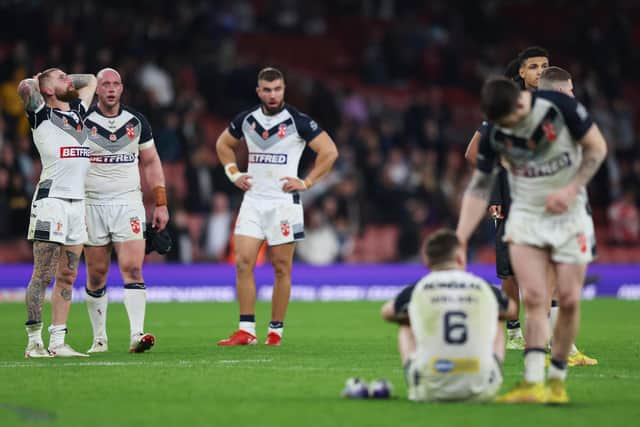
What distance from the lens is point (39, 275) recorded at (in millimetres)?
11070

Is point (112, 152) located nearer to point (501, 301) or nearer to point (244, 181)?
point (244, 181)

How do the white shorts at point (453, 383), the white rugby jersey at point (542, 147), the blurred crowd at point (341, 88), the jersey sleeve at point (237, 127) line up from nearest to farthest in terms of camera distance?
the white shorts at point (453, 383), the white rugby jersey at point (542, 147), the jersey sleeve at point (237, 127), the blurred crowd at point (341, 88)

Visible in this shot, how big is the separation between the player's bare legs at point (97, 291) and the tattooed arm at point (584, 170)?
5.17 meters

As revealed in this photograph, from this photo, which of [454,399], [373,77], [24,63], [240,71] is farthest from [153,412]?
[373,77]

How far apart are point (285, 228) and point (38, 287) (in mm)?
2822

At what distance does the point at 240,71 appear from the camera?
83.6ft

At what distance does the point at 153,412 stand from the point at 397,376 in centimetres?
248

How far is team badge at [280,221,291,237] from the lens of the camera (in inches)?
506

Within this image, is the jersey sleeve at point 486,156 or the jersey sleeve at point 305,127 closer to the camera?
the jersey sleeve at point 486,156

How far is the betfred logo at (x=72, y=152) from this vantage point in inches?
439

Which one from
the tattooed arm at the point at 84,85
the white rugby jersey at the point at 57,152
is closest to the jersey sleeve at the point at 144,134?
the tattooed arm at the point at 84,85

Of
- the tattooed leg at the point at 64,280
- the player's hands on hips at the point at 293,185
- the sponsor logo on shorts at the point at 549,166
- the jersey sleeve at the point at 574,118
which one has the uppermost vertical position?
the jersey sleeve at the point at 574,118

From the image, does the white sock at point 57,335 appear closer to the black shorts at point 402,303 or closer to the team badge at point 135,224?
the team badge at point 135,224

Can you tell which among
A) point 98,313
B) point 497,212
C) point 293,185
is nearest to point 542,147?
point 497,212
